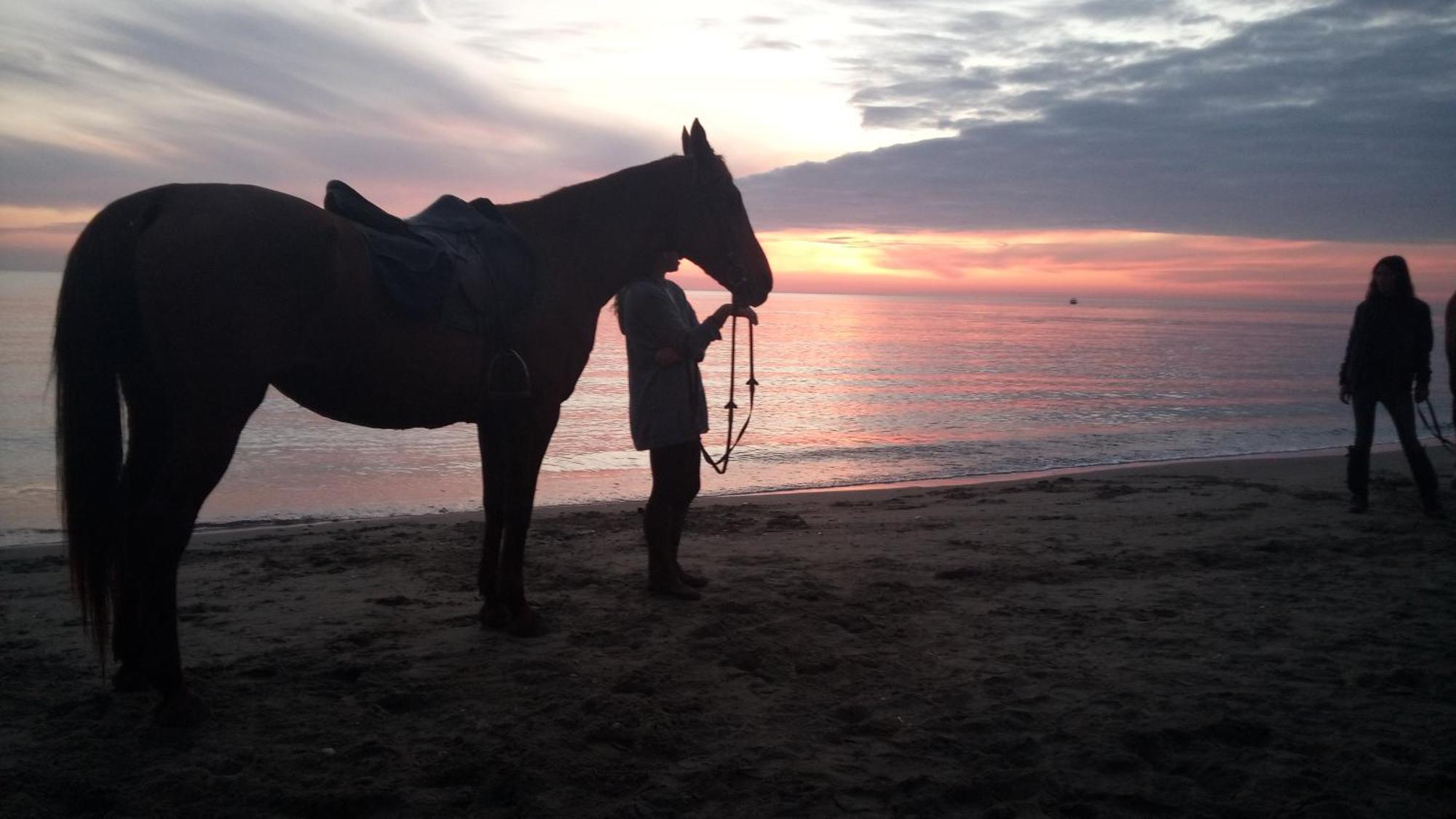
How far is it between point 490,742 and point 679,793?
2.56ft

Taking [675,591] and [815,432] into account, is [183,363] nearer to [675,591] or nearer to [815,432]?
[675,591]

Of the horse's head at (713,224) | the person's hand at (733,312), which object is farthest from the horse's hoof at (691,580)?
the horse's head at (713,224)

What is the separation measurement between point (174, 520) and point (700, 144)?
3.02 metres

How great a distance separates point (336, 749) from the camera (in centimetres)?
313

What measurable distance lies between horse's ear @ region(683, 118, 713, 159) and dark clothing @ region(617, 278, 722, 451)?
2.37 feet

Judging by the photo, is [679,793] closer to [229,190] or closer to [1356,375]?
[229,190]

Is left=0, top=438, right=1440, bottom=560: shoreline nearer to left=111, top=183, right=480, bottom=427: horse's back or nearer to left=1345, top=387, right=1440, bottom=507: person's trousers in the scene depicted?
left=1345, top=387, right=1440, bottom=507: person's trousers

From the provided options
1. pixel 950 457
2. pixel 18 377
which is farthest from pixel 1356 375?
pixel 18 377

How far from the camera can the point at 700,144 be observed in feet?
15.7

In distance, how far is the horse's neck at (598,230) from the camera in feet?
14.7

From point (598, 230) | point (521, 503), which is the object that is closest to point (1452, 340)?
point (598, 230)

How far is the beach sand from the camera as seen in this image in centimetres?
287

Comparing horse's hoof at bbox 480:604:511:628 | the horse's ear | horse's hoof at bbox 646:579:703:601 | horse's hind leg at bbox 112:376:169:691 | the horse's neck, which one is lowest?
horse's hoof at bbox 646:579:703:601

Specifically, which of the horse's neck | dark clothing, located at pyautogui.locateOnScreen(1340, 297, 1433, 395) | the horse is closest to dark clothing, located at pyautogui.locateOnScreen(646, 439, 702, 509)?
the horse's neck
